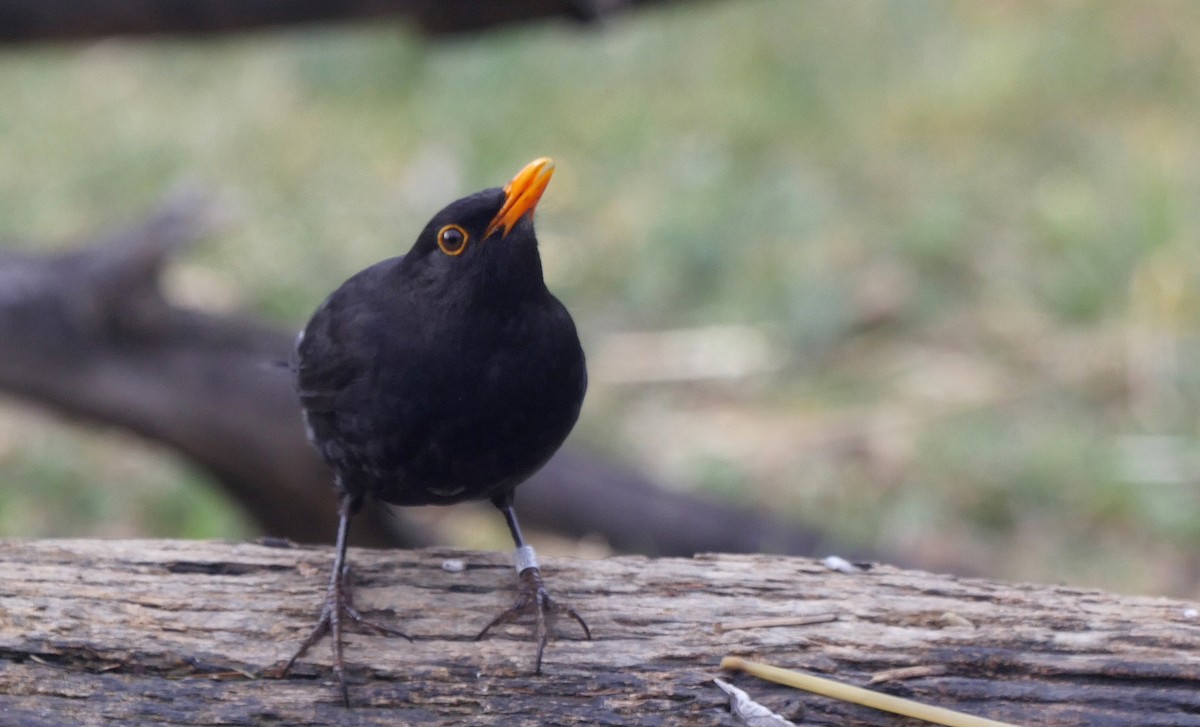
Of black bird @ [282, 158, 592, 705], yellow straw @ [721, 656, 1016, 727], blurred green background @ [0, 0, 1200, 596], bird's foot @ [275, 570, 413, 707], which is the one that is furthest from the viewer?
blurred green background @ [0, 0, 1200, 596]

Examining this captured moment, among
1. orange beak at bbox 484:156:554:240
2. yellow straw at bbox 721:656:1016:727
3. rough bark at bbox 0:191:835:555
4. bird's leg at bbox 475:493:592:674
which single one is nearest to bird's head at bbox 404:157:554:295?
orange beak at bbox 484:156:554:240

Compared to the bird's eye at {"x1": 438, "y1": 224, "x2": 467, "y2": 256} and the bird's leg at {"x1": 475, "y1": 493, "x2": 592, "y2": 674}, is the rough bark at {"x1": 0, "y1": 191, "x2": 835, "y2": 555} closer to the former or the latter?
the bird's leg at {"x1": 475, "y1": 493, "x2": 592, "y2": 674}

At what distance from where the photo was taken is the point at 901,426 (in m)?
6.65

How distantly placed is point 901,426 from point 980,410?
444 mm

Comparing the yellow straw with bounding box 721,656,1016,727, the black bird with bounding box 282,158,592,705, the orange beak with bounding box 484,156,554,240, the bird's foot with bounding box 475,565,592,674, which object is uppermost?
the orange beak with bounding box 484,156,554,240

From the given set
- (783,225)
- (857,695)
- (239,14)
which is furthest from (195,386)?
(783,225)

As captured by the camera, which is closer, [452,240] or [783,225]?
[452,240]

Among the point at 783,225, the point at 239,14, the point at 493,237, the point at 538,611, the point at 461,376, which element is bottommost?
the point at 538,611

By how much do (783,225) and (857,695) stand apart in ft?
19.4

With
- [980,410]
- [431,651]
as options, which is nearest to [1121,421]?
[980,410]

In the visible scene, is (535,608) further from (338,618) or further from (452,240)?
(452,240)

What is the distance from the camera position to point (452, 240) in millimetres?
3047

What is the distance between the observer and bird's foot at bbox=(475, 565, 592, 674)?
296cm

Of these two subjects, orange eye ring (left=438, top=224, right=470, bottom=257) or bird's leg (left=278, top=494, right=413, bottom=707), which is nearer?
bird's leg (left=278, top=494, right=413, bottom=707)
